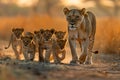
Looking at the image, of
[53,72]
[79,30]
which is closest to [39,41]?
[79,30]

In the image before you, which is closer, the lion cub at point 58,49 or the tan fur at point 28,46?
the tan fur at point 28,46

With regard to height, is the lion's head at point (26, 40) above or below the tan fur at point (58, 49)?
above

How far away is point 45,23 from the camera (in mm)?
28156

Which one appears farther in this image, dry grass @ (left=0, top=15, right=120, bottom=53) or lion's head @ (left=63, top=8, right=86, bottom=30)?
dry grass @ (left=0, top=15, right=120, bottom=53)

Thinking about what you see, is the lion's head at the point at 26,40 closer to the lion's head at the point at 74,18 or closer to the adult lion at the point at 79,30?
the adult lion at the point at 79,30

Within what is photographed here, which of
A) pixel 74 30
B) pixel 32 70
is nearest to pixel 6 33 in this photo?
pixel 74 30

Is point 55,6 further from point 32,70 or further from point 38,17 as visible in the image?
point 32,70

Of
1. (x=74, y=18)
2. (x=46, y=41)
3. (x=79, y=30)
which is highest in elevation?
(x=74, y=18)

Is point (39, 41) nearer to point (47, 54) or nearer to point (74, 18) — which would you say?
point (47, 54)

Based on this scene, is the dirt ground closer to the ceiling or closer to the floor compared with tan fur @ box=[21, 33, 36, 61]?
closer to the floor

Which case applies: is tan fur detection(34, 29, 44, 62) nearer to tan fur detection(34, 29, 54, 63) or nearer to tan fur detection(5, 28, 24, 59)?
tan fur detection(34, 29, 54, 63)

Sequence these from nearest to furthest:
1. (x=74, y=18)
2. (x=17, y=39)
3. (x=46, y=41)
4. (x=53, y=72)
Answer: (x=53, y=72), (x=74, y=18), (x=46, y=41), (x=17, y=39)

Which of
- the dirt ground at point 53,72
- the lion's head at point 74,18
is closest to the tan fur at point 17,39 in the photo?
the dirt ground at point 53,72

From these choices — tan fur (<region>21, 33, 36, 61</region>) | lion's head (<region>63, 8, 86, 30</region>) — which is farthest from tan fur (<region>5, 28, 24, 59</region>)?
lion's head (<region>63, 8, 86, 30</region>)
